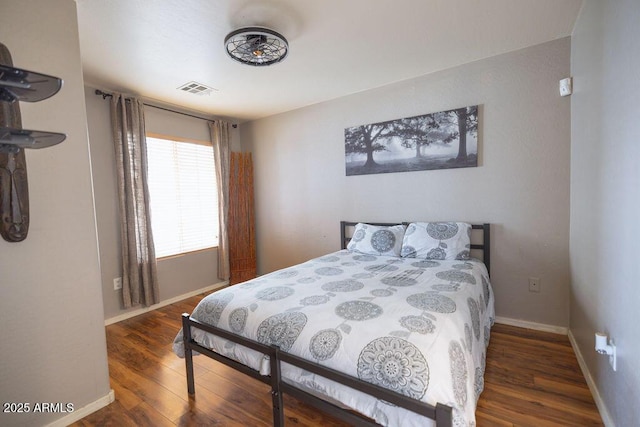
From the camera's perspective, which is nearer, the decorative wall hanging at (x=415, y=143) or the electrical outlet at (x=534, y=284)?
the electrical outlet at (x=534, y=284)

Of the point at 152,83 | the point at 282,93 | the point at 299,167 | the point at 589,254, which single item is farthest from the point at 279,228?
the point at 589,254

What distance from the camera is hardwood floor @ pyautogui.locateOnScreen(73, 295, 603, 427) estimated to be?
1.55 meters

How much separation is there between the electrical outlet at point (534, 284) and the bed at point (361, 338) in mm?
499

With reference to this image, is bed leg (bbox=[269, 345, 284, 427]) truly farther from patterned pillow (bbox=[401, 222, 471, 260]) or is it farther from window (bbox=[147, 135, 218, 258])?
window (bbox=[147, 135, 218, 258])

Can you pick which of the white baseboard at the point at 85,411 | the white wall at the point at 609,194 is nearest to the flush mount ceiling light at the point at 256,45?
the white wall at the point at 609,194

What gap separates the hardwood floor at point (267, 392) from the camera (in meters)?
1.55

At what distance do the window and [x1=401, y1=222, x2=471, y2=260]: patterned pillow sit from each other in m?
2.62

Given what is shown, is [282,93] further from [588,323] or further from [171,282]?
[588,323]

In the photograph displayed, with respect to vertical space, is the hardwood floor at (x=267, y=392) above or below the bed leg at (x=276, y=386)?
below

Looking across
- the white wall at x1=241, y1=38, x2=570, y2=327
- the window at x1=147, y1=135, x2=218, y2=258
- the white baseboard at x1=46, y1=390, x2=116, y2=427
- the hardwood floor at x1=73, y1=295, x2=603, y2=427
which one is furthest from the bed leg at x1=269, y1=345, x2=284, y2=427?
the window at x1=147, y1=135, x2=218, y2=258

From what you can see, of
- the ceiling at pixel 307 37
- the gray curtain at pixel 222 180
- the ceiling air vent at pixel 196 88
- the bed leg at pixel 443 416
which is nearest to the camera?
the bed leg at pixel 443 416

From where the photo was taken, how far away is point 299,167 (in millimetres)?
3699

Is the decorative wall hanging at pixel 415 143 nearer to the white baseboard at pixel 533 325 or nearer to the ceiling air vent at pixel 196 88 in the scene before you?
the white baseboard at pixel 533 325

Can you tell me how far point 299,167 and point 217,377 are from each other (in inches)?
97.8
